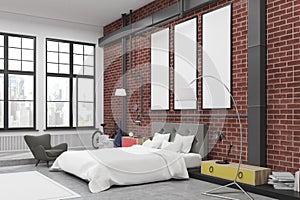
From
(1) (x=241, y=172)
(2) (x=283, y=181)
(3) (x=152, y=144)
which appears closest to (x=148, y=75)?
(3) (x=152, y=144)

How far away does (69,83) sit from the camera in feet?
28.7

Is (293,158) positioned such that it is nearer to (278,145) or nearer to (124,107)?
(278,145)

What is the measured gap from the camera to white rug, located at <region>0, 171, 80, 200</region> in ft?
13.7

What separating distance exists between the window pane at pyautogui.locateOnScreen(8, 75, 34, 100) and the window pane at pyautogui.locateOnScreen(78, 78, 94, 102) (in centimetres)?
122

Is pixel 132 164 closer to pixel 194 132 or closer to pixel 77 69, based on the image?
pixel 194 132

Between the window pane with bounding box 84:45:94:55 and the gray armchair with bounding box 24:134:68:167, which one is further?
the window pane with bounding box 84:45:94:55

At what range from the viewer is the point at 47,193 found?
4.36 metres

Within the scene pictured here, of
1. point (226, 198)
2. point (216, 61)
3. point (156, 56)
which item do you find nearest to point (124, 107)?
point (156, 56)

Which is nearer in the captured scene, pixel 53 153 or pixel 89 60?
pixel 53 153

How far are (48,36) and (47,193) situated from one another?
16.6 feet

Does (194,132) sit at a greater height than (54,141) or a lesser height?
greater

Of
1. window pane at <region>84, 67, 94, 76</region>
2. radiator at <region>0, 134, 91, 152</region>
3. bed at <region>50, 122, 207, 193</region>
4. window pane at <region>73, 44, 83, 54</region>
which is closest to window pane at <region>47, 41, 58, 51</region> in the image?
window pane at <region>73, 44, 83, 54</region>

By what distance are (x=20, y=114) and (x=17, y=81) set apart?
31.4 inches

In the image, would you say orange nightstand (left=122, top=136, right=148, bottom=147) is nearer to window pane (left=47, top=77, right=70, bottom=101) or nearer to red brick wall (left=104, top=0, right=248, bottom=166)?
red brick wall (left=104, top=0, right=248, bottom=166)
